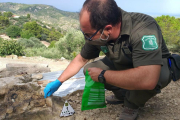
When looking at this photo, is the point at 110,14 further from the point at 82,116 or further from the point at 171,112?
the point at 171,112

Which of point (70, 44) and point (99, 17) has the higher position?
point (99, 17)

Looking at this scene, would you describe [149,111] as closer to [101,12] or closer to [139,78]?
[139,78]

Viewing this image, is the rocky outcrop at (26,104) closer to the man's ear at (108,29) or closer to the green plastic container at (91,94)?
the green plastic container at (91,94)

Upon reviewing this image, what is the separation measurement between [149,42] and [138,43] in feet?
0.26

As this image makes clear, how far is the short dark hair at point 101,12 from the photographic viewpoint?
1235mm

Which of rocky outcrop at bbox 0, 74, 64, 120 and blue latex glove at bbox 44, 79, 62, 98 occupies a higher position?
blue latex glove at bbox 44, 79, 62, 98

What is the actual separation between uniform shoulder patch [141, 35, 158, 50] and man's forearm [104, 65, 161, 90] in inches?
5.5

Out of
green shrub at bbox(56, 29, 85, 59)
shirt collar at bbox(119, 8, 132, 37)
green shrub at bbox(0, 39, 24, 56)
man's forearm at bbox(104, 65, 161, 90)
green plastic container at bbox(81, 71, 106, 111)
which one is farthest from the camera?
green shrub at bbox(56, 29, 85, 59)

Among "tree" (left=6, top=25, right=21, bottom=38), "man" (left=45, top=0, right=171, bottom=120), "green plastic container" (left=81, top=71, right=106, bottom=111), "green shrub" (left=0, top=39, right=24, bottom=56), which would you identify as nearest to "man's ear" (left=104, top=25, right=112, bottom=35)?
"man" (left=45, top=0, right=171, bottom=120)

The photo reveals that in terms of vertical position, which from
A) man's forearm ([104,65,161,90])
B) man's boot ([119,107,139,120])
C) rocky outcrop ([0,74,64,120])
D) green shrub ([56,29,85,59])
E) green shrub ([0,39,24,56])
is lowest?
green shrub ([56,29,85,59])

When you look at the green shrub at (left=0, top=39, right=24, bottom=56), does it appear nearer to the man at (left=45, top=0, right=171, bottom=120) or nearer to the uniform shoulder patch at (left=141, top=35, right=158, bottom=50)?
the man at (left=45, top=0, right=171, bottom=120)

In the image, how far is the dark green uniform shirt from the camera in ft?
3.97

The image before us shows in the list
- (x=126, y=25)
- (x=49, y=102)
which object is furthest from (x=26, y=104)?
(x=126, y=25)

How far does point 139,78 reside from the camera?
122 centimetres
